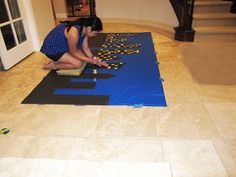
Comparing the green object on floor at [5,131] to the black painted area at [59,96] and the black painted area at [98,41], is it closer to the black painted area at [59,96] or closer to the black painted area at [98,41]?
the black painted area at [59,96]

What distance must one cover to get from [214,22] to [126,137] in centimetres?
371

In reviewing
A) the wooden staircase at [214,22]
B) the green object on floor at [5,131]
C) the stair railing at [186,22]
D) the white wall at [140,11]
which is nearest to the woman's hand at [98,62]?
the green object on floor at [5,131]

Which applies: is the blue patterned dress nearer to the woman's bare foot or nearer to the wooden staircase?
the woman's bare foot

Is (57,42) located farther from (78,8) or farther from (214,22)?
(78,8)

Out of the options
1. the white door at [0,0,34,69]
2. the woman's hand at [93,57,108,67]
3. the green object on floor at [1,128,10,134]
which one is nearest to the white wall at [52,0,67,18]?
the white door at [0,0,34,69]

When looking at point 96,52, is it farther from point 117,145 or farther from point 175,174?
point 175,174

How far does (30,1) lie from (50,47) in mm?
1173

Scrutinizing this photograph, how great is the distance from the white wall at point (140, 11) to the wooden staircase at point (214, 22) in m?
0.72

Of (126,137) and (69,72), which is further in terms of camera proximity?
(69,72)

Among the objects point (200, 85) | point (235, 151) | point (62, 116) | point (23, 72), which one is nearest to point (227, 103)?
point (200, 85)

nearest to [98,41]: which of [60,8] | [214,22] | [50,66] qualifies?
[50,66]

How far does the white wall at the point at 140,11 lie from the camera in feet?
17.1

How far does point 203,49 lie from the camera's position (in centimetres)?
374

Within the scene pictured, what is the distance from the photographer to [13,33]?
3.21 m
